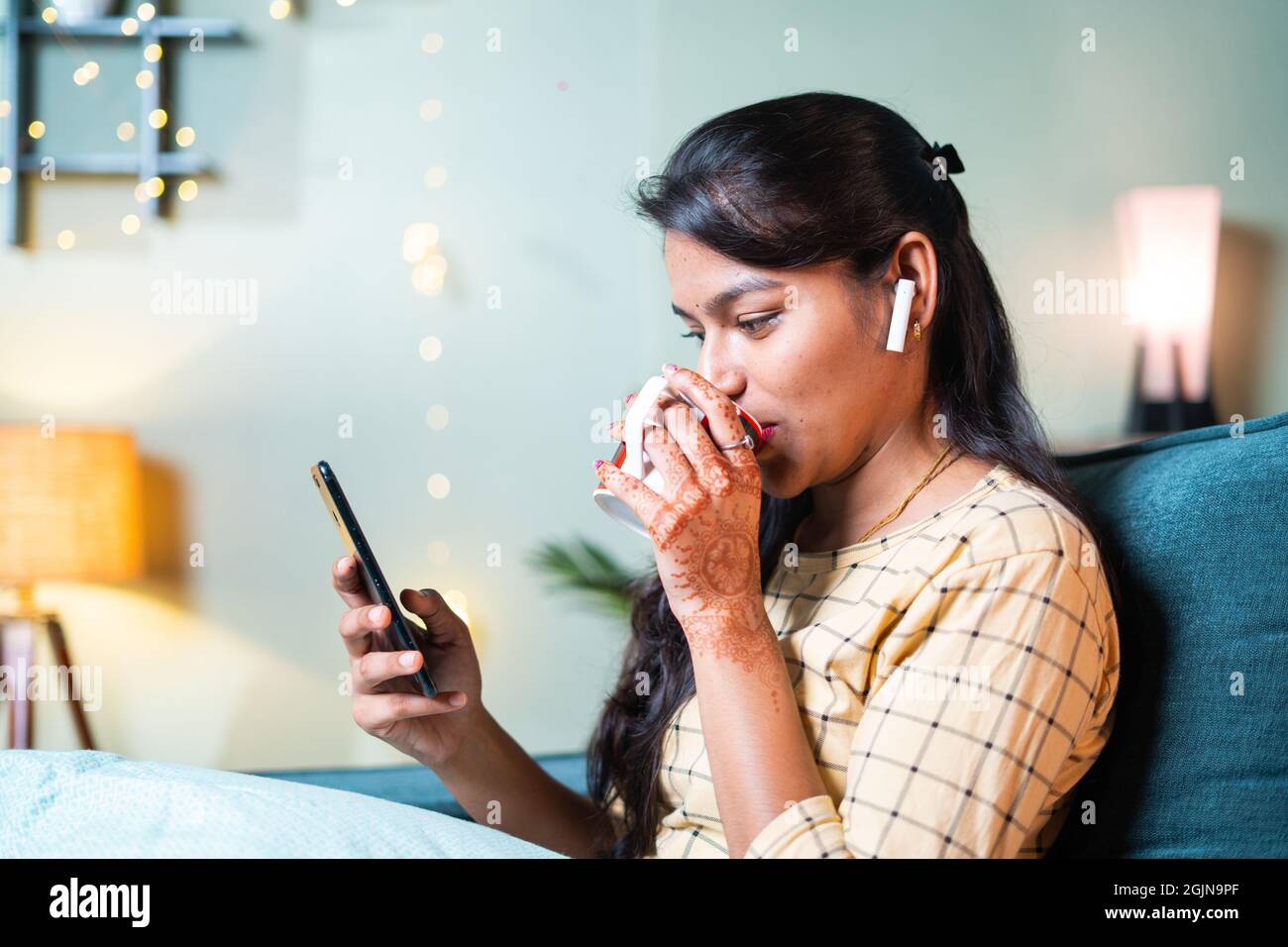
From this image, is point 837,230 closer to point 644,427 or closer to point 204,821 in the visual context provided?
point 644,427

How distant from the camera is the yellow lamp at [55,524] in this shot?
2307 millimetres

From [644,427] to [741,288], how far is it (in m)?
0.15

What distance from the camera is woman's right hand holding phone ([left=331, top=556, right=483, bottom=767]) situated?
40.1 inches

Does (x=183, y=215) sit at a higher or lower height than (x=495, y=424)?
higher

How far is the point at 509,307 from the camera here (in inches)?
104

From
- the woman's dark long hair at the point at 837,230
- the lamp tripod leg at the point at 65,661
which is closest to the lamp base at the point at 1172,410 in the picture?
the woman's dark long hair at the point at 837,230

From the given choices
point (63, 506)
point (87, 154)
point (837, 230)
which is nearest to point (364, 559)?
point (837, 230)

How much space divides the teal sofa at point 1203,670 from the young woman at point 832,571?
42 millimetres

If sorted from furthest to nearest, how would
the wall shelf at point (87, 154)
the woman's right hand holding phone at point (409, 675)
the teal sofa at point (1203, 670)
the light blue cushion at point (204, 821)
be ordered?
the wall shelf at point (87, 154) → the woman's right hand holding phone at point (409, 675) → the teal sofa at point (1203, 670) → the light blue cushion at point (204, 821)

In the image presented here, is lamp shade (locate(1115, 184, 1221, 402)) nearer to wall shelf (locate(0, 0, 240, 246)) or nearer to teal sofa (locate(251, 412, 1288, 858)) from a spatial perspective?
teal sofa (locate(251, 412, 1288, 858))

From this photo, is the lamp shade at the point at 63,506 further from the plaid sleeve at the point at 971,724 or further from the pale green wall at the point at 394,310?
the plaid sleeve at the point at 971,724

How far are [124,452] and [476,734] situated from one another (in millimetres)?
1704
